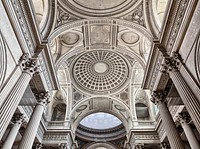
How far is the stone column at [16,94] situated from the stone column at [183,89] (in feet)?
19.2

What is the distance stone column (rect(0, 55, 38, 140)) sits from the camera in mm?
5787

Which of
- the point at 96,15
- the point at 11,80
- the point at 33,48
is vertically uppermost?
the point at 96,15

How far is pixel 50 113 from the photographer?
57.3ft

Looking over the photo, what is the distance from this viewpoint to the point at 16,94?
21.9 ft

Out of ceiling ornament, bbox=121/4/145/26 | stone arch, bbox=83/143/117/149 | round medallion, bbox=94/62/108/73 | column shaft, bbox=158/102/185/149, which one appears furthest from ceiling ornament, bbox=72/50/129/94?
stone arch, bbox=83/143/117/149

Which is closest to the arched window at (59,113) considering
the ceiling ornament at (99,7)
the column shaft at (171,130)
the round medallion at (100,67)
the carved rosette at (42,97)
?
the round medallion at (100,67)

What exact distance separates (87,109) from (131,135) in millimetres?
5608

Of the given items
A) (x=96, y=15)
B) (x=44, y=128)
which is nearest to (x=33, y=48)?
(x=96, y=15)

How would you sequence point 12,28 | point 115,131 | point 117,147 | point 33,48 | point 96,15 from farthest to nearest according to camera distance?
point 115,131, point 117,147, point 96,15, point 33,48, point 12,28

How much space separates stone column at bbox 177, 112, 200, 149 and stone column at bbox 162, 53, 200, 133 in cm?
435

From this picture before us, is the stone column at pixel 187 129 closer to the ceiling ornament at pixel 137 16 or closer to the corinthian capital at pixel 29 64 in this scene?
the ceiling ornament at pixel 137 16

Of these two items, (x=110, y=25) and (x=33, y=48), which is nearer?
(x=33, y=48)

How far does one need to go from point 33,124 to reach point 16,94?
2.42 metres

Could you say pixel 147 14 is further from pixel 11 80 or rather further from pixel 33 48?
pixel 11 80
